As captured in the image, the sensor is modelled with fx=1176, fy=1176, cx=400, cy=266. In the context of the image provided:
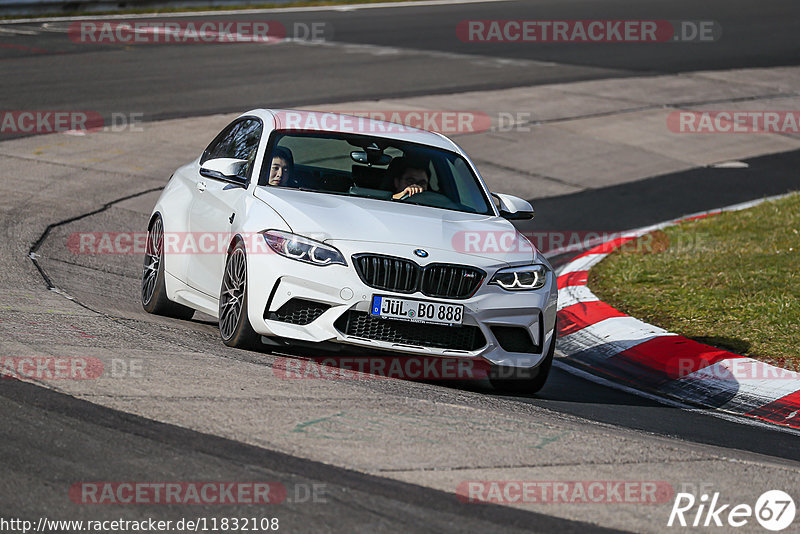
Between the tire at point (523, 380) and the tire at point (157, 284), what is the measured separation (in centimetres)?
247

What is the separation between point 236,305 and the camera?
7379 mm

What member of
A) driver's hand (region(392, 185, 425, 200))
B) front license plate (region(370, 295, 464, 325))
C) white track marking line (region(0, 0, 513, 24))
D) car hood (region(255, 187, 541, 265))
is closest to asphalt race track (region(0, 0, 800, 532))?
front license plate (region(370, 295, 464, 325))

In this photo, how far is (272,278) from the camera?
275 inches

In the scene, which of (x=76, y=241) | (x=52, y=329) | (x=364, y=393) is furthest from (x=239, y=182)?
(x=76, y=241)

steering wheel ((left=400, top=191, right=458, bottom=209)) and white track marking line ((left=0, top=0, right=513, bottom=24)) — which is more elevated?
white track marking line ((left=0, top=0, right=513, bottom=24))

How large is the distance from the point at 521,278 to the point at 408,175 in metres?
1.42

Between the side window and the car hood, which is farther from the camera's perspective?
the side window

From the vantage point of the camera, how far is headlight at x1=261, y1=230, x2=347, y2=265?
22.9ft

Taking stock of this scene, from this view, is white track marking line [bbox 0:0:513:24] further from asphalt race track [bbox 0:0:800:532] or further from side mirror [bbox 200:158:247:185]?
side mirror [bbox 200:158:247:185]

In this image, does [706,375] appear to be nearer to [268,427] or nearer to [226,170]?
[226,170]

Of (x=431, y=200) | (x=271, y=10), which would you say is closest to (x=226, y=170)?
(x=431, y=200)

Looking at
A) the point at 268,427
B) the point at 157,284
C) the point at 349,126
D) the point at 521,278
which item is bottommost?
the point at 157,284

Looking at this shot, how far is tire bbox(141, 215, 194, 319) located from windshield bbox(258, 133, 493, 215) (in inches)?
49.6

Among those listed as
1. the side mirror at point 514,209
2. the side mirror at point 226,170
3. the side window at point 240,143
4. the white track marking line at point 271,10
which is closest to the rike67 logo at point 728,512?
the side mirror at point 514,209
